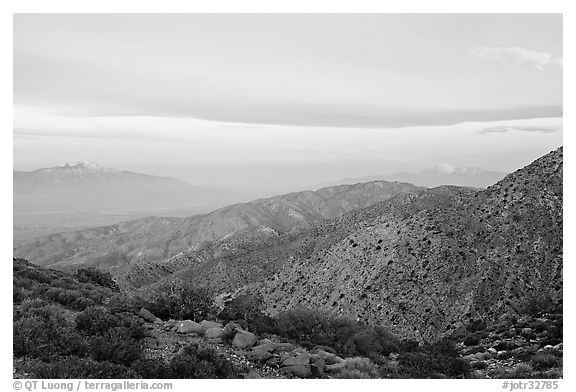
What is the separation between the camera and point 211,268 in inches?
1836

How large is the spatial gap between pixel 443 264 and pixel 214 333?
1899 centimetres

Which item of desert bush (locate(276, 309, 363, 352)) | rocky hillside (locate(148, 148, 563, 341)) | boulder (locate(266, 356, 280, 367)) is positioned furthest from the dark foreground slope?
boulder (locate(266, 356, 280, 367))

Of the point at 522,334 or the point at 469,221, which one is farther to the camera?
the point at 469,221

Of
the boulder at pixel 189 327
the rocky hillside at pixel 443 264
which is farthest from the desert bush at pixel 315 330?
the rocky hillside at pixel 443 264

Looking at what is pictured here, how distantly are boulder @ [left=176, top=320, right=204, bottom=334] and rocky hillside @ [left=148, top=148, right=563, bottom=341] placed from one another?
14914mm

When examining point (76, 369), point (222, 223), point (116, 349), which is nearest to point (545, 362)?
point (116, 349)

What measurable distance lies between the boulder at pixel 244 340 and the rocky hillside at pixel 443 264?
47.7 ft

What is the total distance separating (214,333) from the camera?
9.41 metres

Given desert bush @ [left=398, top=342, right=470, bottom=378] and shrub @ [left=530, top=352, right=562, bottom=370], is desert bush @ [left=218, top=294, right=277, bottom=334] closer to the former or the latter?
desert bush @ [left=398, top=342, right=470, bottom=378]

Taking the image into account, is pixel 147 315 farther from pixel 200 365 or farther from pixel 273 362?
pixel 273 362

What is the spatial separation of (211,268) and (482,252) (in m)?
31.3

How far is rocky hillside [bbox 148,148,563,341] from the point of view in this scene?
2141cm
